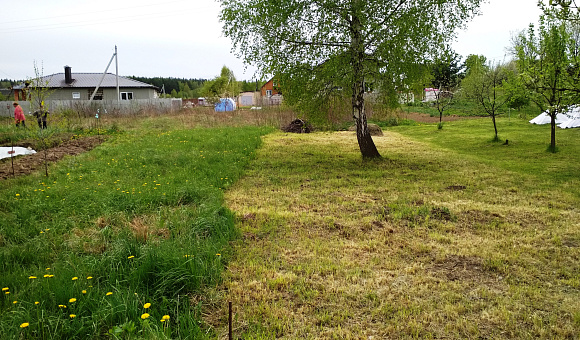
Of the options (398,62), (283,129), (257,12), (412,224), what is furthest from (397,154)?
(283,129)

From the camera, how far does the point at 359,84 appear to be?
10.8m

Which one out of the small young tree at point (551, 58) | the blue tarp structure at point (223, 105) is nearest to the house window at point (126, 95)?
the blue tarp structure at point (223, 105)

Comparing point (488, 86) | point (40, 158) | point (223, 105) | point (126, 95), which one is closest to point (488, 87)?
point (488, 86)

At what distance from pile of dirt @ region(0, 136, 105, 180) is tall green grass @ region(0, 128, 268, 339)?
0.88 meters

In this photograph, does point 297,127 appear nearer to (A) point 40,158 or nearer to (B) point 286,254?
(A) point 40,158

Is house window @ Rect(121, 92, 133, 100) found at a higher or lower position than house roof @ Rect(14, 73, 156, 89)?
lower

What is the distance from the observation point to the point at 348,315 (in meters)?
3.33

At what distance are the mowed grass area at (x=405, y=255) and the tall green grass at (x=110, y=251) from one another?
0.38 metres

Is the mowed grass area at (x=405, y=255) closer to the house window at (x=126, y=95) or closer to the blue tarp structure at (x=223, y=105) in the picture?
the blue tarp structure at (x=223, y=105)

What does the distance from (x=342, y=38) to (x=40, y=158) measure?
8.63 metres

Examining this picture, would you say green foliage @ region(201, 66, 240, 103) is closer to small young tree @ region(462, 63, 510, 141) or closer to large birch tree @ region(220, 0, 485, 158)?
small young tree @ region(462, 63, 510, 141)

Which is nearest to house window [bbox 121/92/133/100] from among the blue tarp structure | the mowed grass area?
the blue tarp structure

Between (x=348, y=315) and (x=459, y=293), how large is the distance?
3.84 feet

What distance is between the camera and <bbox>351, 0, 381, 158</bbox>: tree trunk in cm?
1009
